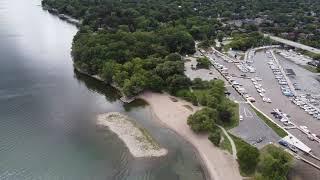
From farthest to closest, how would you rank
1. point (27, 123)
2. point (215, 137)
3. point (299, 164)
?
point (27, 123)
point (215, 137)
point (299, 164)

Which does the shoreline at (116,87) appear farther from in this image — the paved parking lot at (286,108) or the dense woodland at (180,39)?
the paved parking lot at (286,108)

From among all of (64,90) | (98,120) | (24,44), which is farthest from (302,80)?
(24,44)

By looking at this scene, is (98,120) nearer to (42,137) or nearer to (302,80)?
(42,137)

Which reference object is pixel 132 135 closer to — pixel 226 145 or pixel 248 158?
pixel 226 145

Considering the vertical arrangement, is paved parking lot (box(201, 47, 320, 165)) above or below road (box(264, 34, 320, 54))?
below

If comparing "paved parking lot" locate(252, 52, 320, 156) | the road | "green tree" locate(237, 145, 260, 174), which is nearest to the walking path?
"green tree" locate(237, 145, 260, 174)

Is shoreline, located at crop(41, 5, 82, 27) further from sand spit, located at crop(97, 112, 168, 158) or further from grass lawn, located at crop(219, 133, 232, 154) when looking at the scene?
grass lawn, located at crop(219, 133, 232, 154)
